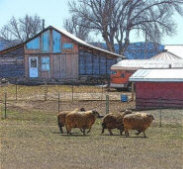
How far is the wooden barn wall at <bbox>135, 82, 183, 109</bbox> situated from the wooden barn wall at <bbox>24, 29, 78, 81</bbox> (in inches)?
785

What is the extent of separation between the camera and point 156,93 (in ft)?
97.7

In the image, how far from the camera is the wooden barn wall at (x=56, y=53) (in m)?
49.5

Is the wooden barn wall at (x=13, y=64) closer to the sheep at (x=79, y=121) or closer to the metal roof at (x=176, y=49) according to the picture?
the metal roof at (x=176, y=49)

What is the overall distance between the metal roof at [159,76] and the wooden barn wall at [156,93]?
0.25 m

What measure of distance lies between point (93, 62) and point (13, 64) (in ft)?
26.4

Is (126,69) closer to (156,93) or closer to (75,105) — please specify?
(156,93)

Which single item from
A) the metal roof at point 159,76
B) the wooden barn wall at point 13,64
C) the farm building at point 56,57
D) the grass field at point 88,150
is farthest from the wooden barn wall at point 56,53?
the grass field at point 88,150

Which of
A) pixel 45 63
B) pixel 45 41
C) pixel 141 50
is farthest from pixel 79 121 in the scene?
pixel 141 50

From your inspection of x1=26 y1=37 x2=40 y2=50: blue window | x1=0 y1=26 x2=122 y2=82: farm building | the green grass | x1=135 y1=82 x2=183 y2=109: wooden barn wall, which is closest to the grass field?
the green grass

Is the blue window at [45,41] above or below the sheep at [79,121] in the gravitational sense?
above

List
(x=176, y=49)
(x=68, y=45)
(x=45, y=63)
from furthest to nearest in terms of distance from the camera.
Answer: (x=176, y=49) → (x=45, y=63) → (x=68, y=45)

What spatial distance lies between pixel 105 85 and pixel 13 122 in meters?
26.2

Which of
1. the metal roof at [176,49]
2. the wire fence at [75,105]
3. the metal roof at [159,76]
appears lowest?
the wire fence at [75,105]

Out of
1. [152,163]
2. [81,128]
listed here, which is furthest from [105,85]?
[152,163]
